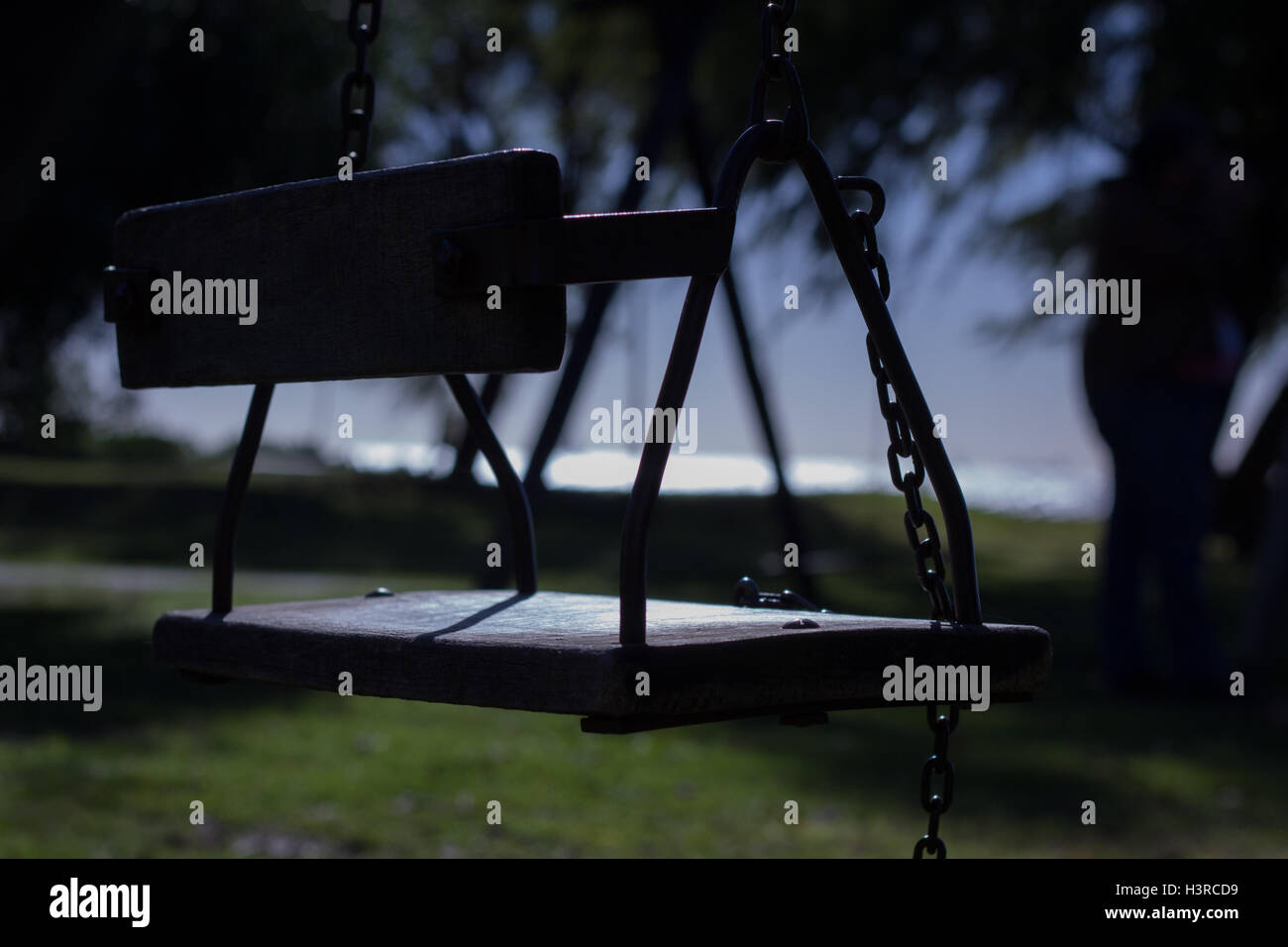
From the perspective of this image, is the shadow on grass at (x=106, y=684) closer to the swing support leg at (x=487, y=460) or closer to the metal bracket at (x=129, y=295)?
the swing support leg at (x=487, y=460)

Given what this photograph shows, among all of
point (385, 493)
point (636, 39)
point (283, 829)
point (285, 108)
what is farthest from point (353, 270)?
point (385, 493)

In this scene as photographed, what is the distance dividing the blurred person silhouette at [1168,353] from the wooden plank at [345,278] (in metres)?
3.91

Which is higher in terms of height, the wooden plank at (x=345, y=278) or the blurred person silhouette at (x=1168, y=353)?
the blurred person silhouette at (x=1168, y=353)

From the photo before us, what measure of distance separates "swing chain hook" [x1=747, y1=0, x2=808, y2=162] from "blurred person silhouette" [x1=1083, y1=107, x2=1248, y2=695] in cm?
384

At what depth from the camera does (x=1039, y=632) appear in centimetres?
165

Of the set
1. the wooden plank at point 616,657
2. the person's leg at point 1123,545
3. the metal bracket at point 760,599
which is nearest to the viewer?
the wooden plank at point 616,657

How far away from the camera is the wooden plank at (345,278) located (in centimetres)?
158

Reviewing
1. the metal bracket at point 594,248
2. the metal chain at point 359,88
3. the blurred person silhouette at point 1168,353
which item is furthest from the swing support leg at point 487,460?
the blurred person silhouette at point 1168,353

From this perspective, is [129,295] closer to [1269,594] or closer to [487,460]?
[487,460]

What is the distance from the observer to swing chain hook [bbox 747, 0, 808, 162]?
5.25 feet

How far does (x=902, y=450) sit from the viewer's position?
71.7 inches

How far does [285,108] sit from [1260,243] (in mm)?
8198

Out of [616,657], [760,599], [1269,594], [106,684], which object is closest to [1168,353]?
[1269,594]

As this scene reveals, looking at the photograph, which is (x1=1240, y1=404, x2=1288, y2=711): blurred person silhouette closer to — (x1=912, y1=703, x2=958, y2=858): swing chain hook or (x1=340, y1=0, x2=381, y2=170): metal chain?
(x1=912, y1=703, x2=958, y2=858): swing chain hook
